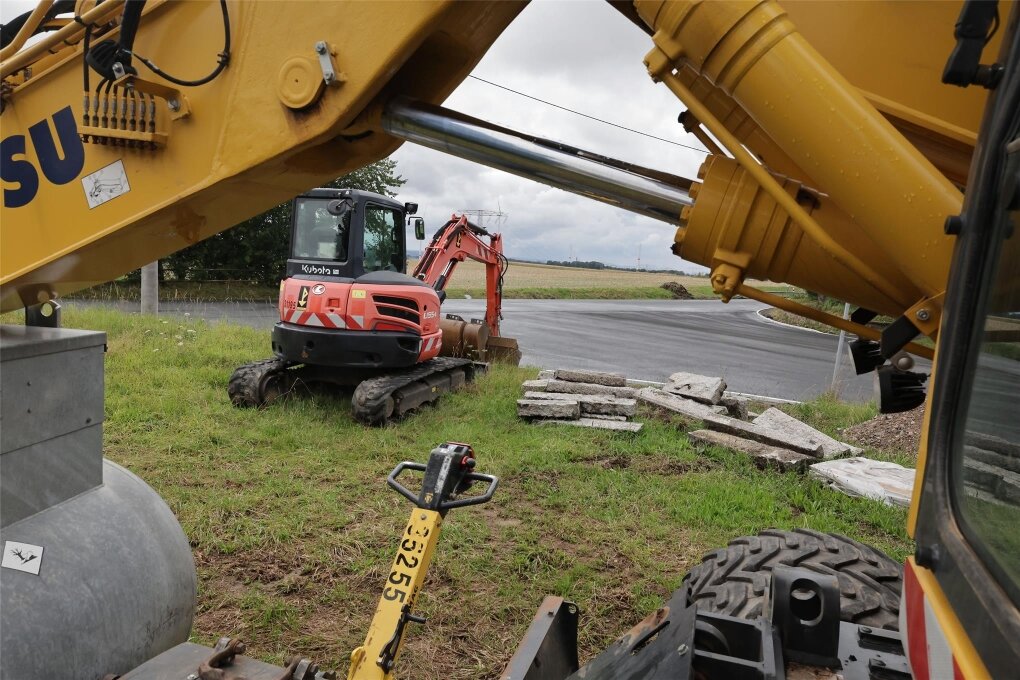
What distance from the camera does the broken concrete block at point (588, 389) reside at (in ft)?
25.8

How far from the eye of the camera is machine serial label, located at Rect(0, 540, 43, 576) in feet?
5.90

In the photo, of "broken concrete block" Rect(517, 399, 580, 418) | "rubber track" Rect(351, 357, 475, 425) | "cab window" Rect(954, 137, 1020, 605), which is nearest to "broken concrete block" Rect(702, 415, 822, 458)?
"broken concrete block" Rect(517, 399, 580, 418)

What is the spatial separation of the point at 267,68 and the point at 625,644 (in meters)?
1.71

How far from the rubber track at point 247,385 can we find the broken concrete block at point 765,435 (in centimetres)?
454

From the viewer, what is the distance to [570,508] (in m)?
4.80

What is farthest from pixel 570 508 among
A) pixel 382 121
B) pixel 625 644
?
pixel 382 121

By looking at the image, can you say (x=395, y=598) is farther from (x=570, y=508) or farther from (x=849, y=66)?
(x=570, y=508)

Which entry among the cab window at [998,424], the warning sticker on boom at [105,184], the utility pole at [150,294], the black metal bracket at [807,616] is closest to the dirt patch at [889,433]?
the black metal bracket at [807,616]

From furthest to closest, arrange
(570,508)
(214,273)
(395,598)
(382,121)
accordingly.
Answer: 1. (214,273)
2. (570,508)
3. (395,598)
4. (382,121)

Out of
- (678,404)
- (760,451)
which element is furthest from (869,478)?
(678,404)

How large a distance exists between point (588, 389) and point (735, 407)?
173cm

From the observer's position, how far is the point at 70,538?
192cm

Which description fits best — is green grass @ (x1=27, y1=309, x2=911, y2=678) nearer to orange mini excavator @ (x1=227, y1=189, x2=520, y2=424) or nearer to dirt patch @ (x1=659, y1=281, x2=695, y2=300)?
orange mini excavator @ (x1=227, y1=189, x2=520, y2=424)

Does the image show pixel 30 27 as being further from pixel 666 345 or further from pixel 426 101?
pixel 666 345
